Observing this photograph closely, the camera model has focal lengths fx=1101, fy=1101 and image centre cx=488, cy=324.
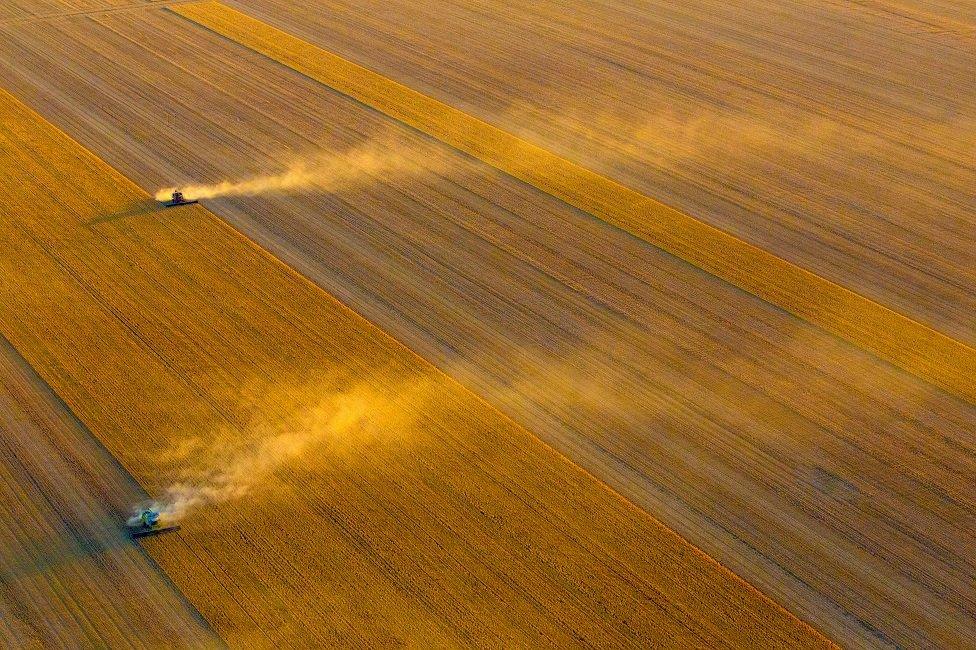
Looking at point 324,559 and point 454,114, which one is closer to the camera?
point 324,559

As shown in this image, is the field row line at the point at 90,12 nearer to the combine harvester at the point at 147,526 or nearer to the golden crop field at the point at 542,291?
the golden crop field at the point at 542,291

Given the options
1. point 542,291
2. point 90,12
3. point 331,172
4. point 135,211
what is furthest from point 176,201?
point 90,12

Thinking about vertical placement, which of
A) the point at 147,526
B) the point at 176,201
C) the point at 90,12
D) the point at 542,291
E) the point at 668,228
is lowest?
the point at 147,526

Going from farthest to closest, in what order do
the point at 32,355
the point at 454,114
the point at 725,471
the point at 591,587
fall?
1. the point at 454,114
2. the point at 32,355
3. the point at 725,471
4. the point at 591,587

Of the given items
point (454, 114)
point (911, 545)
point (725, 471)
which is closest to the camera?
point (911, 545)

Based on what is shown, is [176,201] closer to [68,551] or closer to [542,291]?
[542,291]

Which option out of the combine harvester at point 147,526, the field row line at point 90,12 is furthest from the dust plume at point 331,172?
the field row line at point 90,12

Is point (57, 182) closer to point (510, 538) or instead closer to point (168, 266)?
point (168, 266)

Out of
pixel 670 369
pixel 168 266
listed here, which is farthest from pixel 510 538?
pixel 168 266
